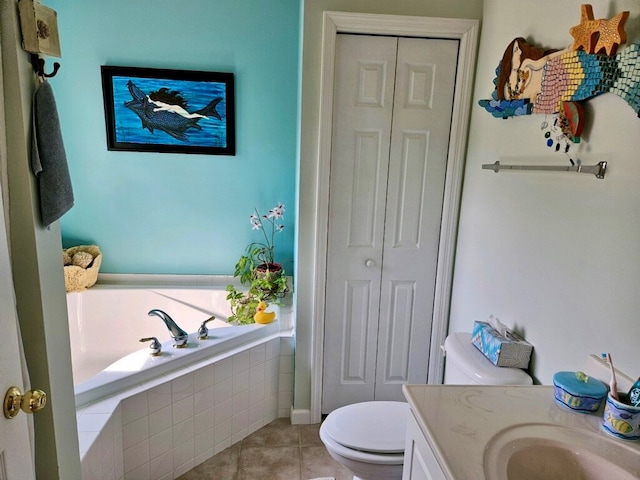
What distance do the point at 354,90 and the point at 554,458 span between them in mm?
1672

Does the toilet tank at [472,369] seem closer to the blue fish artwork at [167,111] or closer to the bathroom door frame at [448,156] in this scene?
the bathroom door frame at [448,156]

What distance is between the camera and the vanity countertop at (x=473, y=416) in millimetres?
978

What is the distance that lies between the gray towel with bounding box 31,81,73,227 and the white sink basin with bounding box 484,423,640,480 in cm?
120

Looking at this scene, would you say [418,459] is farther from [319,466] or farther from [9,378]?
[319,466]

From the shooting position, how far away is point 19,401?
2.88 feet

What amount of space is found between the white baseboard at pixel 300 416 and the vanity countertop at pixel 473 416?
1.32 metres

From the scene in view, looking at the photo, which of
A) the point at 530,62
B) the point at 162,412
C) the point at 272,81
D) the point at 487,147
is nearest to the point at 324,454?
the point at 162,412

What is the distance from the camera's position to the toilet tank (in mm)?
1502

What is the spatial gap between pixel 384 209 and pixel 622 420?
138cm

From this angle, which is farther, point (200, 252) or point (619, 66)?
point (200, 252)

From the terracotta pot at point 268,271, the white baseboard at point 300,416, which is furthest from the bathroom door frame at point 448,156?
the terracotta pot at point 268,271

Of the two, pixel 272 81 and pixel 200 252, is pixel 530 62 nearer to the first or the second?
pixel 272 81

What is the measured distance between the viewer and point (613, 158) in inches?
47.3

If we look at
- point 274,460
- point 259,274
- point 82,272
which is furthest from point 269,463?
point 82,272
